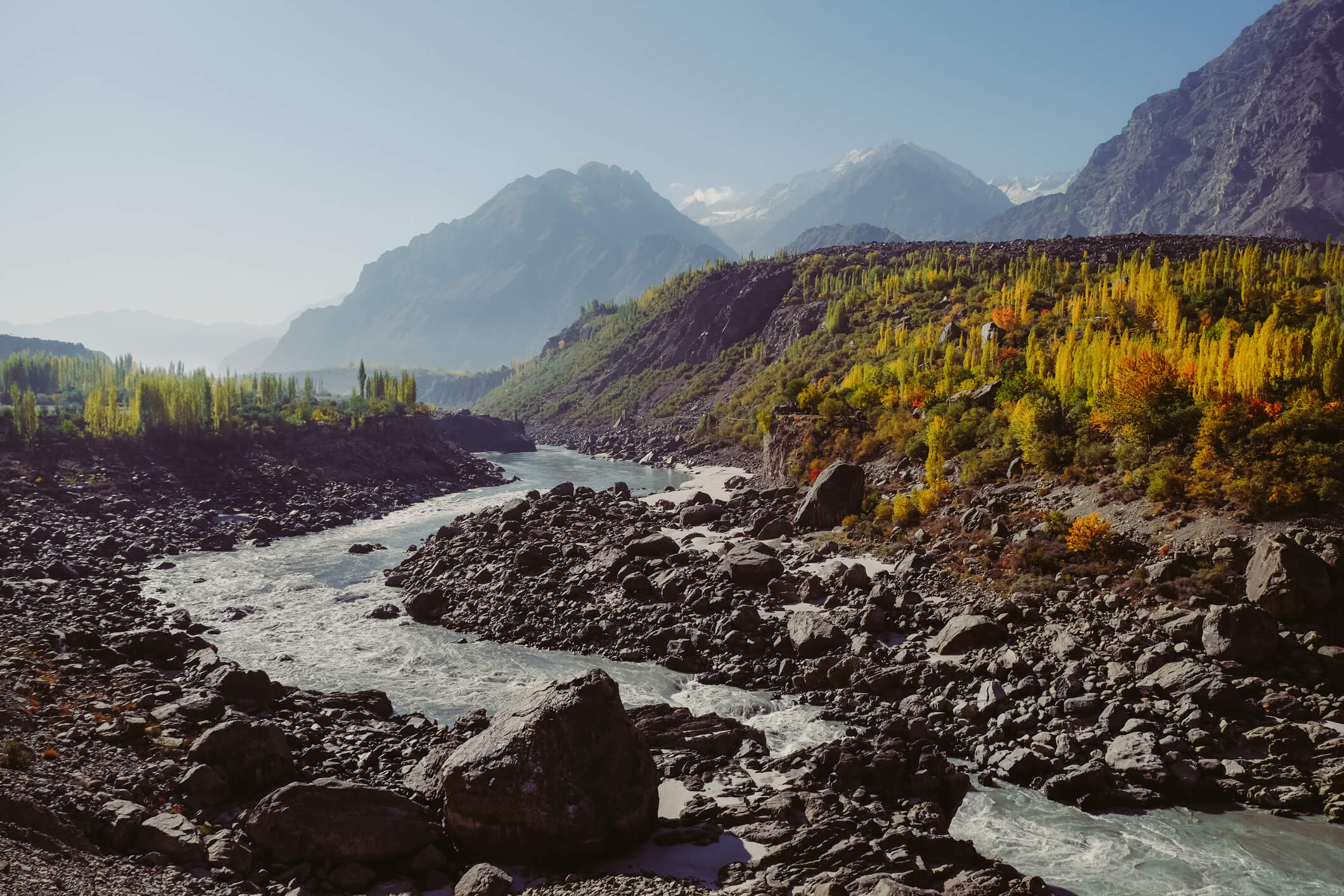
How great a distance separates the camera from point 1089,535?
2380cm

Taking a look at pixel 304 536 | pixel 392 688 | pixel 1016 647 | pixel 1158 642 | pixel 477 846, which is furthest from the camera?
pixel 304 536

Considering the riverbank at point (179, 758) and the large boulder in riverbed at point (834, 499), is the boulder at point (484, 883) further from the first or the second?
the large boulder in riverbed at point (834, 499)

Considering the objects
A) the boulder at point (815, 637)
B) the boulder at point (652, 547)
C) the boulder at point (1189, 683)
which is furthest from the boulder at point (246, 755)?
the boulder at point (1189, 683)

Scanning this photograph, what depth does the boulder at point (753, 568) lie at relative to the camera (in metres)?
28.2

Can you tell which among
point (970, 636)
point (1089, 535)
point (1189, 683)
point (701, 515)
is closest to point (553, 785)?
point (970, 636)

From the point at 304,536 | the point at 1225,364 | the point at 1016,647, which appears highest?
the point at 1225,364

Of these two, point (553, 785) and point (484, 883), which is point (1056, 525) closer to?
point (553, 785)

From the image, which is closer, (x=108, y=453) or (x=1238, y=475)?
(x=1238, y=475)

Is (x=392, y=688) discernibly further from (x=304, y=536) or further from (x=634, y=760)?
(x=304, y=536)

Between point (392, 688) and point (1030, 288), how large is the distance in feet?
192

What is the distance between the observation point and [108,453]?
60062 millimetres

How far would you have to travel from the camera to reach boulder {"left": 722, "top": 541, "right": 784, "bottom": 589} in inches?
1112

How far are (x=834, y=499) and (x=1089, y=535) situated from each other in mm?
13640

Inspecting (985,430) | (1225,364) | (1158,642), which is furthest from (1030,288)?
(1158,642)
